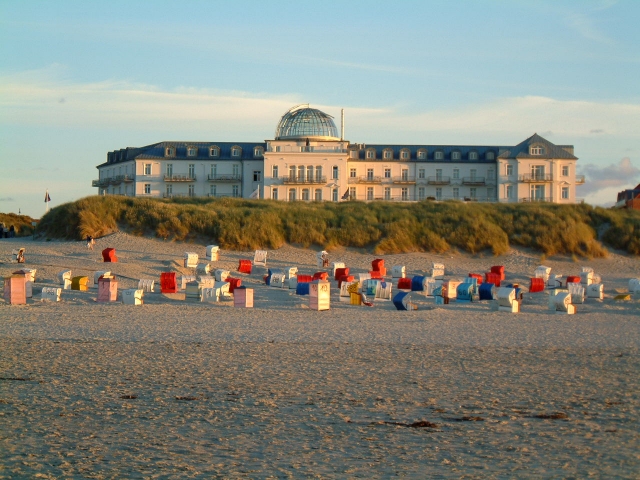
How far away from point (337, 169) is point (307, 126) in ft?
12.8

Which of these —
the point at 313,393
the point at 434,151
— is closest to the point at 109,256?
the point at 313,393

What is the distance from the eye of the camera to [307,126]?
2255 inches

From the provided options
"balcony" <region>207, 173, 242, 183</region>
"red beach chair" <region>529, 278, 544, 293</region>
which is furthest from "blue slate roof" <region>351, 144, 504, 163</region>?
"red beach chair" <region>529, 278, 544, 293</region>

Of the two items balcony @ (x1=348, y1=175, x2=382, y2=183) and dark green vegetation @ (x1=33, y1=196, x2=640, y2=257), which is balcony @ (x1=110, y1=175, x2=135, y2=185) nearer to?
balcony @ (x1=348, y1=175, x2=382, y2=183)

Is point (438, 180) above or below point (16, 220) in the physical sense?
above

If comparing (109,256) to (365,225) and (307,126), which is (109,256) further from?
(307,126)

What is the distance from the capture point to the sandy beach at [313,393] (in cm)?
655

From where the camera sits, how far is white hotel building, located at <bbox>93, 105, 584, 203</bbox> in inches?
2223

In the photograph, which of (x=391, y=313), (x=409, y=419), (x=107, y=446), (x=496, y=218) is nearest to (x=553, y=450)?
(x=409, y=419)

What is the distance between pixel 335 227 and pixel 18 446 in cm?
2685

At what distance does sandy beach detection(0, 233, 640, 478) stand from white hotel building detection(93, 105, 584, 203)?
39.5m

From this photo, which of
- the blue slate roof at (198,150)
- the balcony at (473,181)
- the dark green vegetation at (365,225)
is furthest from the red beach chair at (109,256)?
the balcony at (473,181)

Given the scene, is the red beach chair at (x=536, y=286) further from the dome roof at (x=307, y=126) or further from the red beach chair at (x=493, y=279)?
the dome roof at (x=307, y=126)

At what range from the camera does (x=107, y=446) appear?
6.89 m
